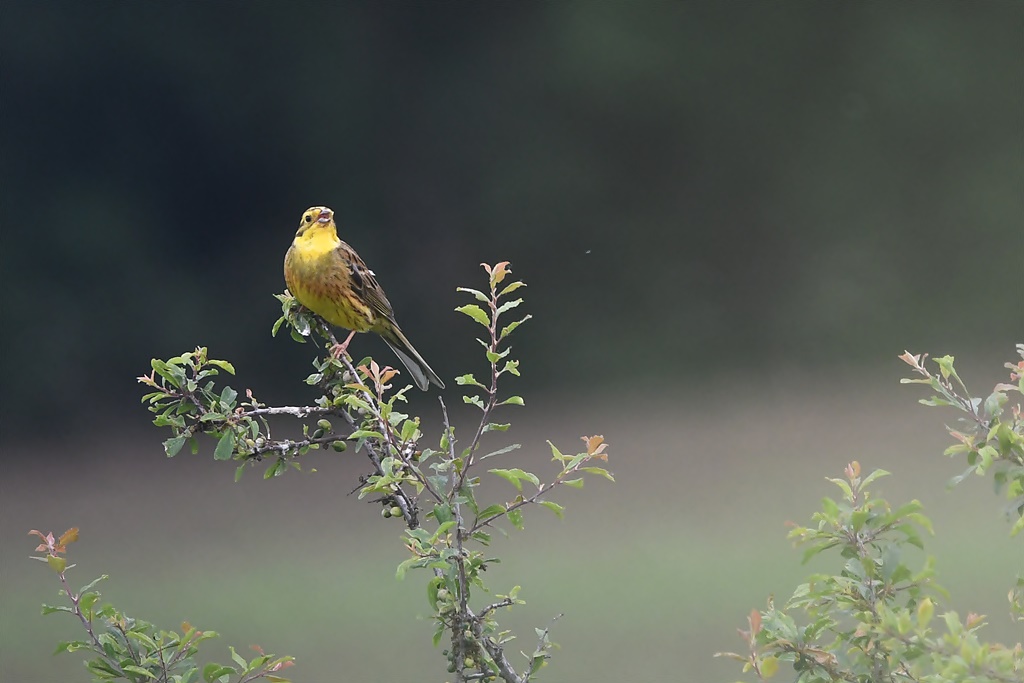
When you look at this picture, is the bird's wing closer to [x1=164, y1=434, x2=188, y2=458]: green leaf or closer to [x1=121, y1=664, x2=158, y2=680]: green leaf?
[x1=164, y1=434, x2=188, y2=458]: green leaf

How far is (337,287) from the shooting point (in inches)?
44.6

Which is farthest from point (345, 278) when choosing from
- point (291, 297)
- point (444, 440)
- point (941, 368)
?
point (941, 368)

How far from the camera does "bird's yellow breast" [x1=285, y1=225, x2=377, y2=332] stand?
3.69ft

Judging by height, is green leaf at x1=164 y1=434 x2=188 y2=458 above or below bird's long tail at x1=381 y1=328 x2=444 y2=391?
below

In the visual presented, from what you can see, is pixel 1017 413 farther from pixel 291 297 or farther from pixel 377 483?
pixel 291 297

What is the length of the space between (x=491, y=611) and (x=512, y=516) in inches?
3.1

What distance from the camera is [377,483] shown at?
0.74 metres

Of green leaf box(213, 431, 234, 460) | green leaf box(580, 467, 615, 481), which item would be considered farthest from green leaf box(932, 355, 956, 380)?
green leaf box(213, 431, 234, 460)

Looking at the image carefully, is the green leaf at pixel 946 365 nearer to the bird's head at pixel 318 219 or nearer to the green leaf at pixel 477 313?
the green leaf at pixel 477 313

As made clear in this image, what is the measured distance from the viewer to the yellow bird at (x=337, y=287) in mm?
1127

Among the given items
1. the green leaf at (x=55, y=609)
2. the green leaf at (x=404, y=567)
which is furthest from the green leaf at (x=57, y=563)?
the green leaf at (x=404, y=567)

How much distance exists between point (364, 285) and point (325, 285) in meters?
0.06

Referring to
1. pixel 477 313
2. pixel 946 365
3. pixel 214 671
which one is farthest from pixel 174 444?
pixel 946 365

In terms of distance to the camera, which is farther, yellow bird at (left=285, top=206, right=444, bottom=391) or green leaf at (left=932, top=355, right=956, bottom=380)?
yellow bird at (left=285, top=206, right=444, bottom=391)
